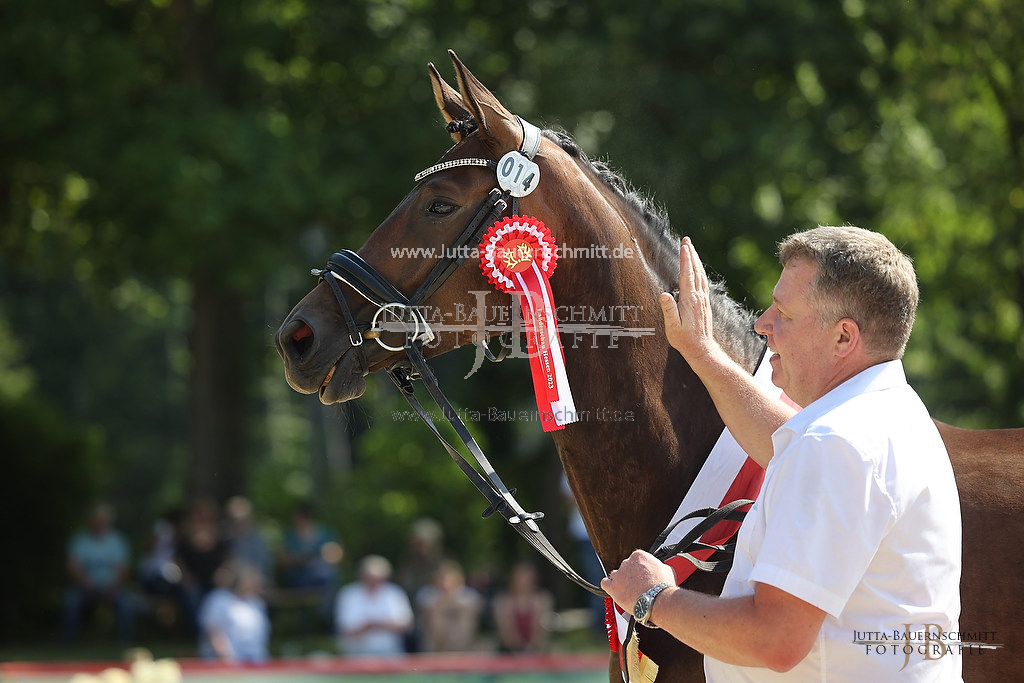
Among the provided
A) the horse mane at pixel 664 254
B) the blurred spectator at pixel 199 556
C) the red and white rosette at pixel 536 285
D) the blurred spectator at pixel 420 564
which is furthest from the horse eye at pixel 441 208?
the blurred spectator at pixel 199 556

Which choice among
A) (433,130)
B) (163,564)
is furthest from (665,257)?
(163,564)

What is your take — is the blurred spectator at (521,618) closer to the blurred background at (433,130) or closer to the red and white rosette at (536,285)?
the blurred background at (433,130)

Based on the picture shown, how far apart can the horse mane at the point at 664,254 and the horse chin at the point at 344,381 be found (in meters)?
0.75

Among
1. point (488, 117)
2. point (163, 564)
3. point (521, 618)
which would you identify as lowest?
point (521, 618)

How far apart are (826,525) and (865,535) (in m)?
0.07

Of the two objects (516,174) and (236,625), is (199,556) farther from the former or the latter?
(516,174)

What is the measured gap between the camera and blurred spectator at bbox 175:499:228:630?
11.3 metres

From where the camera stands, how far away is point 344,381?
2730 mm

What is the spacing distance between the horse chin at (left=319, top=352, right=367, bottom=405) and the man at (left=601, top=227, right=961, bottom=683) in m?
0.99

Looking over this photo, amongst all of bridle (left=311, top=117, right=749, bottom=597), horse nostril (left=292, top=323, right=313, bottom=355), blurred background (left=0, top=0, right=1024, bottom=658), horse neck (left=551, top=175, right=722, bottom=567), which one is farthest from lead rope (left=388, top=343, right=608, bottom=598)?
blurred background (left=0, top=0, right=1024, bottom=658)

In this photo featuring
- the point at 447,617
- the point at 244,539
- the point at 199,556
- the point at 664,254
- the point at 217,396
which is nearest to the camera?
the point at 664,254

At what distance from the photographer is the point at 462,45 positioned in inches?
424

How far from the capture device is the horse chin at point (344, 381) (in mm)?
2727

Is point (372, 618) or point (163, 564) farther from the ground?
point (163, 564)
